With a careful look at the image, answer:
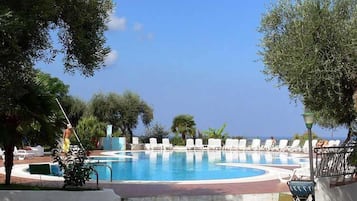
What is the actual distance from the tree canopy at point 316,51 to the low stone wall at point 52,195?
194 inches

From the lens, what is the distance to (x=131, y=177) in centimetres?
2061

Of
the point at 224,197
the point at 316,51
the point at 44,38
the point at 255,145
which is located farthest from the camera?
the point at 255,145

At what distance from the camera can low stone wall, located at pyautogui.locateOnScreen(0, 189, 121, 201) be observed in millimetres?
10445

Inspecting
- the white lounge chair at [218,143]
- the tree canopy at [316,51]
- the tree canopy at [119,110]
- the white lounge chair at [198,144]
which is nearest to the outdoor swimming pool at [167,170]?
the white lounge chair at [218,143]

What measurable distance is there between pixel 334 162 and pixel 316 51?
4.51 meters

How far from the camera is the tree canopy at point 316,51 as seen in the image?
10.2 m

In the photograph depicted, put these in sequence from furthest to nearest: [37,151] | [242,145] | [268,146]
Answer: [242,145] → [268,146] → [37,151]

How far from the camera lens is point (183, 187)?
50.1 ft

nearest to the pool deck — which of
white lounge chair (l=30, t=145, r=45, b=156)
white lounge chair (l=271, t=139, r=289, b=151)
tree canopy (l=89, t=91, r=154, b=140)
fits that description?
white lounge chair (l=30, t=145, r=45, b=156)

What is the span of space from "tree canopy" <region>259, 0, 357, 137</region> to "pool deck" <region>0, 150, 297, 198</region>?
4.03 meters

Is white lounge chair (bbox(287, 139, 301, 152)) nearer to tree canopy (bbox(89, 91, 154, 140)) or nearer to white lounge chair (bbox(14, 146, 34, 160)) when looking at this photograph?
tree canopy (bbox(89, 91, 154, 140))

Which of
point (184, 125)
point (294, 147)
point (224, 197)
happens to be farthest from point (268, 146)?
point (224, 197)

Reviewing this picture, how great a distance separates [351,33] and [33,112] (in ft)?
24.1

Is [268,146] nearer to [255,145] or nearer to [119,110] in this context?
[255,145]
